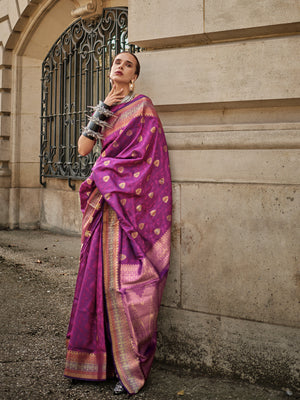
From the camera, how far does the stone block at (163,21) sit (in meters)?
2.73

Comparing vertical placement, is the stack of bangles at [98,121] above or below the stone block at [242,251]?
above

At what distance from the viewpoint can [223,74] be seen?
264cm

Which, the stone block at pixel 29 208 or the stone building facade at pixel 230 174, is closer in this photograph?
the stone building facade at pixel 230 174

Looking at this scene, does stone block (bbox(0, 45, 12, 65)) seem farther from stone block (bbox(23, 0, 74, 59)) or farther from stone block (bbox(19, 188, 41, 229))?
stone block (bbox(19, 188, 41, 229))

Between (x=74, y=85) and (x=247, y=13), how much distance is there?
6.23 metres

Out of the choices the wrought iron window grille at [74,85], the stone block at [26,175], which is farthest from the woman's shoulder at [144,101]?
the stone block at [26,175]

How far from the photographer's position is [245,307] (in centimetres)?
255

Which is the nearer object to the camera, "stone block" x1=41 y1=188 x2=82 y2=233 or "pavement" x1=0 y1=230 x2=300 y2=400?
"pavement" x1=0 y1=230 x2=300 y2=400

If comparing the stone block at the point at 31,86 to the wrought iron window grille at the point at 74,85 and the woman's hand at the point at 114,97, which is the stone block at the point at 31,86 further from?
the woman's hand at the point at 114,97

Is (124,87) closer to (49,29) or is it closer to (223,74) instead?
(223,74)

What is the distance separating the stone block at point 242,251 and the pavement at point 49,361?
413 mm

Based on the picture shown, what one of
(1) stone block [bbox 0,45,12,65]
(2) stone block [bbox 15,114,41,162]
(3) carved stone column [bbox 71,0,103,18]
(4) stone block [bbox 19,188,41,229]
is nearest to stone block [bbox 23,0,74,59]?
(1) stone block [bbox 0,45,12,65]

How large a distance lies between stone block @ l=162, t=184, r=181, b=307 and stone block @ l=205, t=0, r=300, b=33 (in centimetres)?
103

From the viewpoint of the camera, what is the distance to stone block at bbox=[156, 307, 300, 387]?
96.1 inches
